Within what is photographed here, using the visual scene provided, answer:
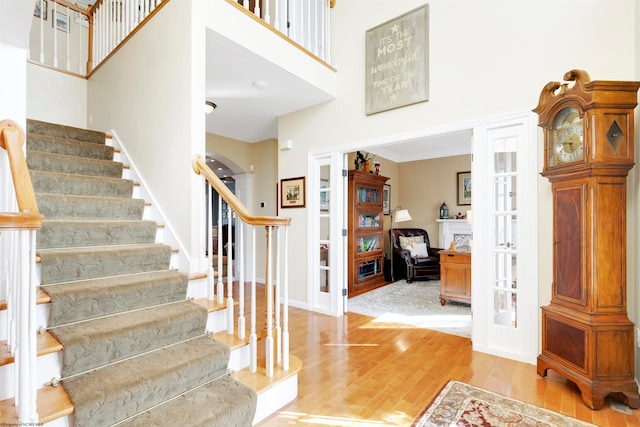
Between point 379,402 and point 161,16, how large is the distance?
3.55 meters

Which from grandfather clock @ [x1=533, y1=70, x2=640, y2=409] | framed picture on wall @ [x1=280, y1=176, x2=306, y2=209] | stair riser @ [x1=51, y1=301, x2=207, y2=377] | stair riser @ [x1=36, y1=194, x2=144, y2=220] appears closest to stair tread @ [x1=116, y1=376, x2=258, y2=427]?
stair riser @ [x1=51, y1=301, x2=207, y2=377]

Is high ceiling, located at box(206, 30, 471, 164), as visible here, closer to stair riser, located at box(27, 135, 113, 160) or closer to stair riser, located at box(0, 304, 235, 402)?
stair riser, located at box(27, 135, 113, 160)

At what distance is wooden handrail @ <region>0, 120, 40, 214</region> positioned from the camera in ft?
4.33

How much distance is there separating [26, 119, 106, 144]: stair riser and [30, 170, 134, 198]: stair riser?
35.1 inches

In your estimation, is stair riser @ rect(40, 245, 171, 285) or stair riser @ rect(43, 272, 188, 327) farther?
stair riser @ rect(40, 245, 171, 285)

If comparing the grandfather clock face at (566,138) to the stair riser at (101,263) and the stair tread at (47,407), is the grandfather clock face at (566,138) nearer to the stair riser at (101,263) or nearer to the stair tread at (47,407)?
the stair riser at (101,263)

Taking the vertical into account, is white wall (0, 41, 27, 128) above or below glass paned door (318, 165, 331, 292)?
above

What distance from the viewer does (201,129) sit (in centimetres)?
243

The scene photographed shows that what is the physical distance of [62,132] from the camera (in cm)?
316

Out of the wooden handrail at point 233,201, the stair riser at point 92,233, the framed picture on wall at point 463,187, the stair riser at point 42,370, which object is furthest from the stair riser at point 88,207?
the framed picture on wall at point 463,187

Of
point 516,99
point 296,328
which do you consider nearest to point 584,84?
point 516,99

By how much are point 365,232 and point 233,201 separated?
11.9ft

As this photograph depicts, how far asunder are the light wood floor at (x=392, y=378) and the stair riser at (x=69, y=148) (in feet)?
8.84

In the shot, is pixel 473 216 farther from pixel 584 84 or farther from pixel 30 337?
pixel 30 337
